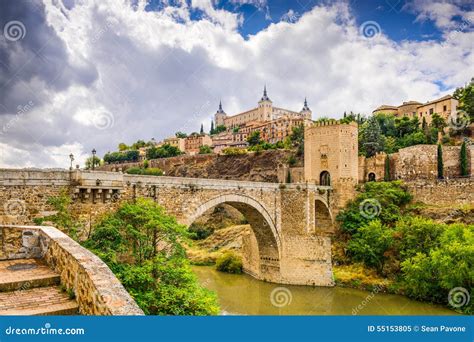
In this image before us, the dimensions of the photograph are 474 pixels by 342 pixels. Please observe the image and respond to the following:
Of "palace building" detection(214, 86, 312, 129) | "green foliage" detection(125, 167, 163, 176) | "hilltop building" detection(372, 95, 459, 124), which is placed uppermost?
"palace building" detection(214, 86, 312, 129)

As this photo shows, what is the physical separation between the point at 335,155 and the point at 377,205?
5028 mm

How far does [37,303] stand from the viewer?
3998 mm

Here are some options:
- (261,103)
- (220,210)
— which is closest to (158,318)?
(220,210)

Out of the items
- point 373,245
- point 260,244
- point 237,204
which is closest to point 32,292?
point 237,204

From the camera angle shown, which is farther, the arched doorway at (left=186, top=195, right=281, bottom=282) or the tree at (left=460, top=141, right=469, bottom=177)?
the tree at (left=460, top=141, right=469, bottom=177)

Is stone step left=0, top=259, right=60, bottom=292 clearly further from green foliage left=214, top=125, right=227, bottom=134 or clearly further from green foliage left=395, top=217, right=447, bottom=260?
green foliage left=214, top=125, right=227, bottom=134

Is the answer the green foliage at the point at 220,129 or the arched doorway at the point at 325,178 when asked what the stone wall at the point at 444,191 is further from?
the green foliage at the point at 220,129

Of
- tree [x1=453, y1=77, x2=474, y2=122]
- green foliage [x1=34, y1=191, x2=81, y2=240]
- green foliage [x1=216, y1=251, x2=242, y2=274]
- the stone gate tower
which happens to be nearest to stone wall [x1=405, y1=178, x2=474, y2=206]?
the stone gate tower

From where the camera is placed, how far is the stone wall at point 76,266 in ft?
11.1

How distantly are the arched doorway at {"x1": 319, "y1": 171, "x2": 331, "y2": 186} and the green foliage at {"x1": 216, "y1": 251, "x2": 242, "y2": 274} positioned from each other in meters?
9.15

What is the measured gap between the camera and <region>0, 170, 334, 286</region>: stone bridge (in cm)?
834

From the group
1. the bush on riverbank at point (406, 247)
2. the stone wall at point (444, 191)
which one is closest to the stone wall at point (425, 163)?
the stone wall at point (444, 191)

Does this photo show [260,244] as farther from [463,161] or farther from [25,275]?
[25,275]

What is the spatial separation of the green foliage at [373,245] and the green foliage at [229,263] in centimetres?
718
